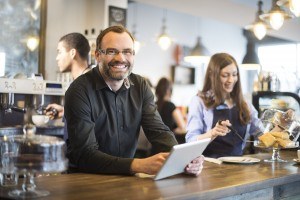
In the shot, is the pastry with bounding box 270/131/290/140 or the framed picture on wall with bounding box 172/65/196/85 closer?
the pastry with bounding box 270/131/290/140

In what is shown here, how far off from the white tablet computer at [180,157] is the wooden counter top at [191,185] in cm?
3

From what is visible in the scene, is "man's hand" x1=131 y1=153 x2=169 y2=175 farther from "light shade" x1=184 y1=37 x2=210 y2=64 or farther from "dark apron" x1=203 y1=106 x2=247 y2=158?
"light shade" x1=184 y1=37 x2=210 y2=64

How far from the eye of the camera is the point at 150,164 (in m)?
1.98

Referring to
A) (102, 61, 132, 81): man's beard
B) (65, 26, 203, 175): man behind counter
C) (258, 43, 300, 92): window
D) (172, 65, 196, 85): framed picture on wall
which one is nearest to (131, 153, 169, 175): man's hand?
(65, 26, 203, 175): man behind counter

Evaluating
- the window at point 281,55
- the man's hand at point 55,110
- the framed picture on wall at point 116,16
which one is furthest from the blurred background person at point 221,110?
the window at point 281,55

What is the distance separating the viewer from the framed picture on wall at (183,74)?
31.1ft

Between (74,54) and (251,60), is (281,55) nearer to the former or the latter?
(251,60)

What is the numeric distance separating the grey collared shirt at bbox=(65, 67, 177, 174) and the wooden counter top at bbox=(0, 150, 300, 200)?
0.32 feet

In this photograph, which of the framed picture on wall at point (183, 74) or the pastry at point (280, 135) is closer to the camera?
the pastry at point (280, 135)

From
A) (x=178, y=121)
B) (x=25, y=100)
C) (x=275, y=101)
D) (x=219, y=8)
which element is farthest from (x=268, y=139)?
(x=219, y=8)

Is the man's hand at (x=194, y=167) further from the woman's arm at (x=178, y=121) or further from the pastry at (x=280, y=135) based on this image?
the woman's arm at (x=178, y=121)

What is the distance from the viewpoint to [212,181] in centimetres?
197

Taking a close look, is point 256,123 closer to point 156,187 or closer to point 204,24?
point 156,187

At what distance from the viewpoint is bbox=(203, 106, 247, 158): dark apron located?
10.4 feet
